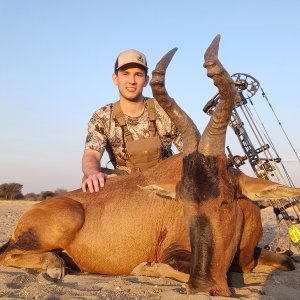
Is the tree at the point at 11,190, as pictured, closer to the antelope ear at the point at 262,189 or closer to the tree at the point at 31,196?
the tree at the point at 31,196

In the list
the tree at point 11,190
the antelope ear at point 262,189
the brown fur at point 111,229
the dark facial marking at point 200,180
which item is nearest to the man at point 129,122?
the brown fur at point 111,229

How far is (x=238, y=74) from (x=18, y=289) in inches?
222

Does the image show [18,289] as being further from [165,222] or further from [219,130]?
[219,130]

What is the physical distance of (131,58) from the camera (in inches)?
324

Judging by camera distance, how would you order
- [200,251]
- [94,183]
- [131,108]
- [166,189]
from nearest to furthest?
[200,251] < [166,189] < [94,183] < [131,108]

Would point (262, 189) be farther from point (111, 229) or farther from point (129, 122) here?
point (129, 122)

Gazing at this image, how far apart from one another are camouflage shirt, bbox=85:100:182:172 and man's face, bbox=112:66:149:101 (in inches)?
14.4

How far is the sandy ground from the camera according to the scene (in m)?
4.38

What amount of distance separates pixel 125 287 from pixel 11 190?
43.8m

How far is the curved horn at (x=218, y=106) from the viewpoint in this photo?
4961 millimetres

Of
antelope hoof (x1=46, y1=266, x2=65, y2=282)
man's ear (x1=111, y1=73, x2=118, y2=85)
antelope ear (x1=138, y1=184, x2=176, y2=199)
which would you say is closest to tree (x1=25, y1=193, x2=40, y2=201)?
man's ear (x1=111, y1=73, x2=118, y2=85)

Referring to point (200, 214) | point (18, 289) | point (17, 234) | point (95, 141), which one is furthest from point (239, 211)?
point (95, 141)

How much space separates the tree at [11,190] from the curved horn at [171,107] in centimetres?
4170

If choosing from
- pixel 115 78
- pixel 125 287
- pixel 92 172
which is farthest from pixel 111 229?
pixel 115 78
